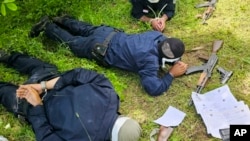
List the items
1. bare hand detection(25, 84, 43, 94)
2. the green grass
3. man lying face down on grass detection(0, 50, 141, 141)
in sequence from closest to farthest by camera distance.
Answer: man lying face down on grass detection(0, 50, 141, 141), bare hand detection(25, 84, 43, 94), the green grass

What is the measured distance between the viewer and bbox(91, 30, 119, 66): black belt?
Answer: 15.6ft

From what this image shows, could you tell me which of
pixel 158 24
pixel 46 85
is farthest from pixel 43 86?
pixel 158 24

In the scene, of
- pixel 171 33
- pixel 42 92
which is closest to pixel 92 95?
pixel 42 92

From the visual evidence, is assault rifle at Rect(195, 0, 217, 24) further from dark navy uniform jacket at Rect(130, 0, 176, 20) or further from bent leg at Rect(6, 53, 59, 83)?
bent leg at Rect(6, 53, 59, 83)

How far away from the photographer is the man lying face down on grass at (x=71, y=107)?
3762 mm

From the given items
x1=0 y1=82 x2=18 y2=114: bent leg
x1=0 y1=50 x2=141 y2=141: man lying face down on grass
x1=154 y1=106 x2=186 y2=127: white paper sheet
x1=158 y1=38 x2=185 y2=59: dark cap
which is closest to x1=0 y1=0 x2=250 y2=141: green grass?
x1=154 y1=106 x2=186 y2=127: white paper sheet

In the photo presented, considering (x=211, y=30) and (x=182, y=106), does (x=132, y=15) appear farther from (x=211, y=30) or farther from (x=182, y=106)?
(x=182, y=106)

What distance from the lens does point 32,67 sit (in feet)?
15.5

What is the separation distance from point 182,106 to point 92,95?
1119 millimetres

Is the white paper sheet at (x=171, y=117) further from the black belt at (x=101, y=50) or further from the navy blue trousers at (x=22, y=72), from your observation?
the navy blue trousers at (x=22, y=72)

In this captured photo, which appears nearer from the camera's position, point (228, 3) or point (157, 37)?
point (157, 37)

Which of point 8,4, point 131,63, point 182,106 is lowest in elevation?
point 182,106

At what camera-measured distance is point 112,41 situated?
4.80 metres

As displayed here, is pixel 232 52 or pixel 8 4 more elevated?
pixel 8 4
